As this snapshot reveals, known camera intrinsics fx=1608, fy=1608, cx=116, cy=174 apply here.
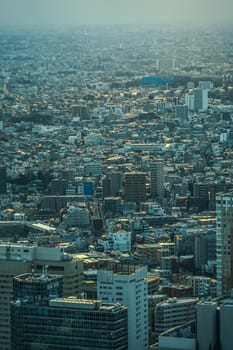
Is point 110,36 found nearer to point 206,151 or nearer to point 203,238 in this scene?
point 206,151

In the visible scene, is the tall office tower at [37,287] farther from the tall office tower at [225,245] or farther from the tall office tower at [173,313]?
the tall office tower at [225,245]

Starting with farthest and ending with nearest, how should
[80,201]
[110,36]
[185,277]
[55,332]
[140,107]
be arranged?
[110,36], [140,107], [80,201], [185,277], [55,332]

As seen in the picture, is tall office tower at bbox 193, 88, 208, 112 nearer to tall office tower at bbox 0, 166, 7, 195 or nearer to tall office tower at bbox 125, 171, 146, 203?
tall office tower at bbox 0, 166, 7, 195

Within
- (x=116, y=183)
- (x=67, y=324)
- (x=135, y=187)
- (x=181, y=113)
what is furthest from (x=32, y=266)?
(x=181, y=113)

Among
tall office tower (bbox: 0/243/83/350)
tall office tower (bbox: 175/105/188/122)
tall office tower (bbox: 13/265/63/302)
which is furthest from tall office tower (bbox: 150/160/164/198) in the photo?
tall office tower (bbox: 13/265/63/302)

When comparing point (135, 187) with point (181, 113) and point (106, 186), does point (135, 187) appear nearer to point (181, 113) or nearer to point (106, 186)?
point (106, 186)

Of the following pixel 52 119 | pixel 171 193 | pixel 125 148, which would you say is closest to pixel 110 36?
pixel 52 119
